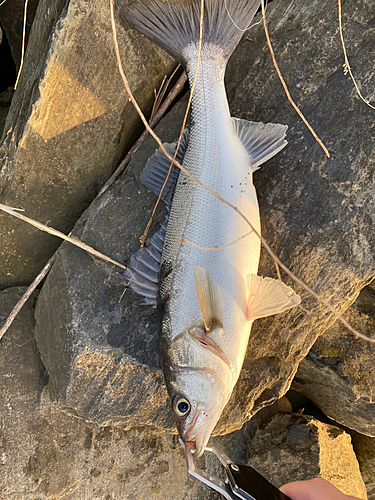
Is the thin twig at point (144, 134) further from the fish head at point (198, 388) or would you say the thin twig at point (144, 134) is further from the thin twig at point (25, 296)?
the fish head at point (198, 388)

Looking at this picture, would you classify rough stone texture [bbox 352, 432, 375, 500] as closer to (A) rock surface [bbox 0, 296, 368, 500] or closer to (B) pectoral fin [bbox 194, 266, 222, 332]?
(A) rock surface [bbox 0, 296, 368, 500]

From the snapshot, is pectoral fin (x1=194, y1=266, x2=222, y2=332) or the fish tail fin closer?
pectoral fin (x1=194, y1=266, x2=222, y2=332)

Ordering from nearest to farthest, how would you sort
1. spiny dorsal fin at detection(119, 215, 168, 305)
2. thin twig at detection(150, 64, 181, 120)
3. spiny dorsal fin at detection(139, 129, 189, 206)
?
1. spiny dorsal fin at detection(119, 215, 168, 305)
2. spiny dorsal fin at detection(139, 129, 189, 206)
3. thin twig at detection(150, 64, 181, 120)

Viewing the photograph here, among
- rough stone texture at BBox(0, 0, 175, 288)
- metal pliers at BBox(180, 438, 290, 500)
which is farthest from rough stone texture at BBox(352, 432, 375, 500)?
rough stone texture at BBox(0, 0, 175, 288)

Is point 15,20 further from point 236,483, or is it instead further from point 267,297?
point 236,483

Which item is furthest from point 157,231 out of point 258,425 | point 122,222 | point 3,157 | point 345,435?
point 345,435

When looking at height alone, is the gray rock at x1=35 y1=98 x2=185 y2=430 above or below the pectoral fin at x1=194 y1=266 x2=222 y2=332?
below

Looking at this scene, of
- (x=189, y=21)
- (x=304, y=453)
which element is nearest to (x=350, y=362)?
(x=304, y=453)

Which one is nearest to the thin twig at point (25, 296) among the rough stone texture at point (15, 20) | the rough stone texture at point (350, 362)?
the rough stone texture at point (15, 20)
